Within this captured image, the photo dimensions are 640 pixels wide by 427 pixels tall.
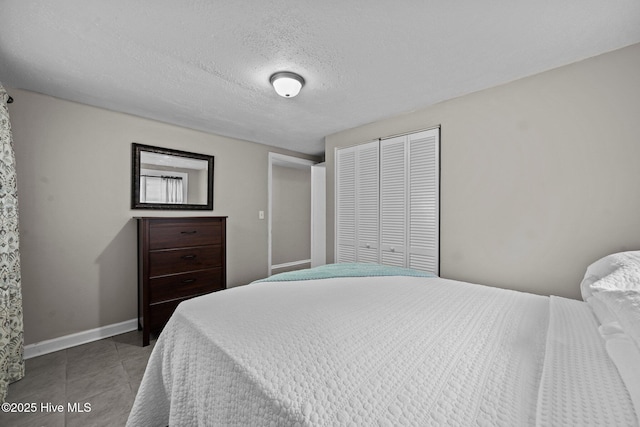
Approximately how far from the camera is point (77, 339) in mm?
2479

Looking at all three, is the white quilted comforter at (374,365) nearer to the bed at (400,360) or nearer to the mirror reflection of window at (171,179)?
the bed at (400,360)

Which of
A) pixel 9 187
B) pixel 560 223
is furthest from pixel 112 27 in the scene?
pixel 560 223

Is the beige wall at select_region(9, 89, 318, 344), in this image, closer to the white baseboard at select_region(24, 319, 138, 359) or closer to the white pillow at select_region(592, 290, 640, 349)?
the white baseboard at select_region(24, 319, 138, 359)

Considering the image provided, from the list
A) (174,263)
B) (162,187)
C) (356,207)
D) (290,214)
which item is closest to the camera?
(174,263)

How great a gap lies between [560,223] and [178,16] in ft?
8.99

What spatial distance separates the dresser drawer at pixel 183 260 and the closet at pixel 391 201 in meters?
1.48

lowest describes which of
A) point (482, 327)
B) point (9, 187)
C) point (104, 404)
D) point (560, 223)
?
point (104, 404)

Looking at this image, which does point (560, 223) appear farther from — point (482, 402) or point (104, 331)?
point (104, 331)

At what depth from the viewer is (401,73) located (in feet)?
6.37

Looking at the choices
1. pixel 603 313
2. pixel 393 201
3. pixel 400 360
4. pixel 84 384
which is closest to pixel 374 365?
pixel 400 360

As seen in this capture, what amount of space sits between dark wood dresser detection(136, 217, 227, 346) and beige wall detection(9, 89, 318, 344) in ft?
0.81

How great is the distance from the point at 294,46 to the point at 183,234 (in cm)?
208

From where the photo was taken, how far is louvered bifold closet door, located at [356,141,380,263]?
9.73 ft

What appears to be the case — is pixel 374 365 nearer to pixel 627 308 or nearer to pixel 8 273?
pixel 627 308
